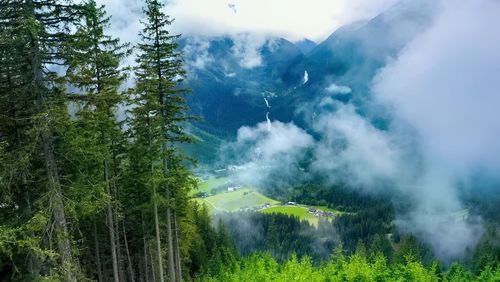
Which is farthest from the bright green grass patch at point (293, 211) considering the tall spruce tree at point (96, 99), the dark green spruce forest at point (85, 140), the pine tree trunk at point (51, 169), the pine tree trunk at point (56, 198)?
the pine tree trunk at point (56, 198)

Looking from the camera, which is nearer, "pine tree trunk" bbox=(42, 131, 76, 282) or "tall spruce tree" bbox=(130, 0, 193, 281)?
"pine tree trunk" bbox=(42, 131, 76, 282)

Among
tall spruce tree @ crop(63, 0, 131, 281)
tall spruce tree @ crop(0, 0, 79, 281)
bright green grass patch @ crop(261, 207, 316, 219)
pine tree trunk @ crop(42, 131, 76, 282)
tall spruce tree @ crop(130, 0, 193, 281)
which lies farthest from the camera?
bright green grass patch @ crop(261, 207, 316, 219)

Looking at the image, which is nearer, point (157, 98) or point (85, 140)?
point (85, 140)

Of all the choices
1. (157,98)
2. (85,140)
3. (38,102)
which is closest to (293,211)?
(157,98)

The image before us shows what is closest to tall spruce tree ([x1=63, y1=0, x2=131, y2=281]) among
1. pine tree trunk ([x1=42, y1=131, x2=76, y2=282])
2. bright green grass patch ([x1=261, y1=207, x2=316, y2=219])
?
pine tree trunk ([x1=42, y1=131, x2=76, y2=282])

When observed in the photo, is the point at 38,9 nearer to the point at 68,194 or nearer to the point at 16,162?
the point at 16,162

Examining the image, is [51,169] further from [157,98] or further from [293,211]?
[293,211]

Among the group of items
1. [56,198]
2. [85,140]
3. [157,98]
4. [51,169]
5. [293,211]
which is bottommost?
[293,211]

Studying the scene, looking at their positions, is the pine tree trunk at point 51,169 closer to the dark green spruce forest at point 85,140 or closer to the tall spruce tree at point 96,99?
the dark green spruce forest at point 85,140

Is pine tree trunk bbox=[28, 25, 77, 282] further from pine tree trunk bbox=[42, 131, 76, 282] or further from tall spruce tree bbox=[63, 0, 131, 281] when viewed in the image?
tall spruce tree bbox=[63, 0, 131, 281]

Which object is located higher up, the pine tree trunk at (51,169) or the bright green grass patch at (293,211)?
the pine tree trunk at (51,169)

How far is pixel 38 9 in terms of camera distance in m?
11.6

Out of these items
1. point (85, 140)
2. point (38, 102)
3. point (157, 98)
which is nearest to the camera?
point (38, 102)

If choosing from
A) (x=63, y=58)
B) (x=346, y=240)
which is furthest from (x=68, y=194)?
(x=346, y=240)
